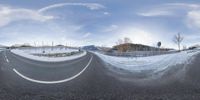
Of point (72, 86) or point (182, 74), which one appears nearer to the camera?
point (72, 86)

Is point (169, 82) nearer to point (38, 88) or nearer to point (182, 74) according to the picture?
point (182, 74)

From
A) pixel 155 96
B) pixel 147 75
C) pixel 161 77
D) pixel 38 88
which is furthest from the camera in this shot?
pixel 147 75

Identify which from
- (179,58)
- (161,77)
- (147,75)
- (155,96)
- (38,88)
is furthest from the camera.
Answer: (179,58)

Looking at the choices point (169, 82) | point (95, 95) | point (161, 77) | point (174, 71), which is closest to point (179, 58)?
point (174, 71)

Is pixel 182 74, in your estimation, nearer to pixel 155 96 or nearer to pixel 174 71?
pixel 174 71

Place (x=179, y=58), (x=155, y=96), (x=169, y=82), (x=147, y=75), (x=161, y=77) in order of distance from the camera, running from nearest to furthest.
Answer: (x=155, y=96) → (x=169, y=82) → (x=161, y=77) → (x=147, y=75) → (x=179, y=58)

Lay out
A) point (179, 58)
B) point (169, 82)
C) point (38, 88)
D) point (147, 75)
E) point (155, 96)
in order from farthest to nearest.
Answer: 1. point (179, 58)
2. point (147, 75)
3. point (169, 82)
4. point (38, 88)
5. point (155, 96)

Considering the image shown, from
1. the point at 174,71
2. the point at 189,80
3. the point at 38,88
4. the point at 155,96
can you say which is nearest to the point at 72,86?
the point at 38,88

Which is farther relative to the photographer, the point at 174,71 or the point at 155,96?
the point at 174,71

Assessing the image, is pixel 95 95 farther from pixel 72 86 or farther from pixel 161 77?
pixel 161 77

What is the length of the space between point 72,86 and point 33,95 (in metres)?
2.99

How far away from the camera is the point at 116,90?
14656 mm

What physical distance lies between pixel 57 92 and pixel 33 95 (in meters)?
1.16

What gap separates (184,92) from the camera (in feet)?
45.1
